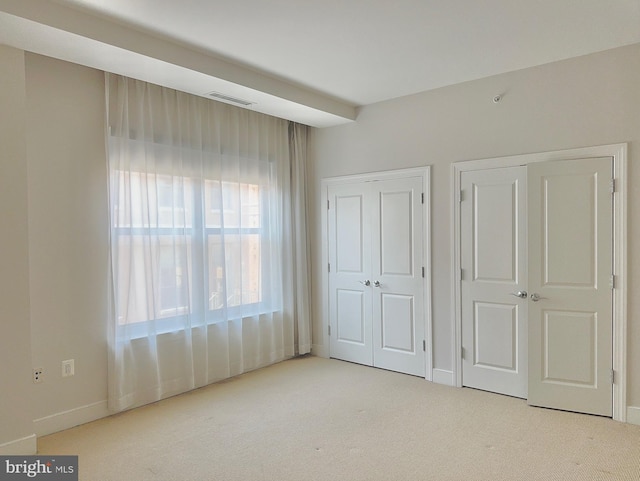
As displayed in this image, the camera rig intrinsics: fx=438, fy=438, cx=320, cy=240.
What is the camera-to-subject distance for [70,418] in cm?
331

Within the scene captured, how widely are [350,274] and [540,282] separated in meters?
2.01

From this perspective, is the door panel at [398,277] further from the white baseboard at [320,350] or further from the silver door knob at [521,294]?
the silver door knob at [521,294]

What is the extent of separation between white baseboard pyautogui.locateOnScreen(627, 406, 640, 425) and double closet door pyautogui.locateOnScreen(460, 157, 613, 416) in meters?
0.13

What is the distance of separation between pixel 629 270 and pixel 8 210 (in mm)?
4403

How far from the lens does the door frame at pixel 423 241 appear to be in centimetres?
435

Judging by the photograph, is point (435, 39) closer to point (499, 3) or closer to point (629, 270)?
point (499, 3)

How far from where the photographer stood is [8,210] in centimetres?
281

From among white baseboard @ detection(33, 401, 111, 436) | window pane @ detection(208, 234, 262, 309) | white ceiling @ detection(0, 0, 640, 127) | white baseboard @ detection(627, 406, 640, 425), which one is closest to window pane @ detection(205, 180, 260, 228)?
window pane @ detection(208, 234, 262, 309)

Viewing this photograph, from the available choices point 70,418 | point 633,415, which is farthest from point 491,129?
point 70,418

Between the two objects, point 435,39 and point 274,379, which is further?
point 274,379

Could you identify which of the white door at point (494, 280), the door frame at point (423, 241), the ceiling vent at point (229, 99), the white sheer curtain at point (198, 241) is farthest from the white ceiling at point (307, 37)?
the white door at point (494, 280)

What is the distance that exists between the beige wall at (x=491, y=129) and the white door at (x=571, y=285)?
17 cm

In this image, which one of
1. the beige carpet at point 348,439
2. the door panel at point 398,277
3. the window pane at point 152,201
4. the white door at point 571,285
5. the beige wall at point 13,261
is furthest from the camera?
the door panel at point 398,277

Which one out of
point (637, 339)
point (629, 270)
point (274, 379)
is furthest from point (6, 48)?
point (637, 339)
